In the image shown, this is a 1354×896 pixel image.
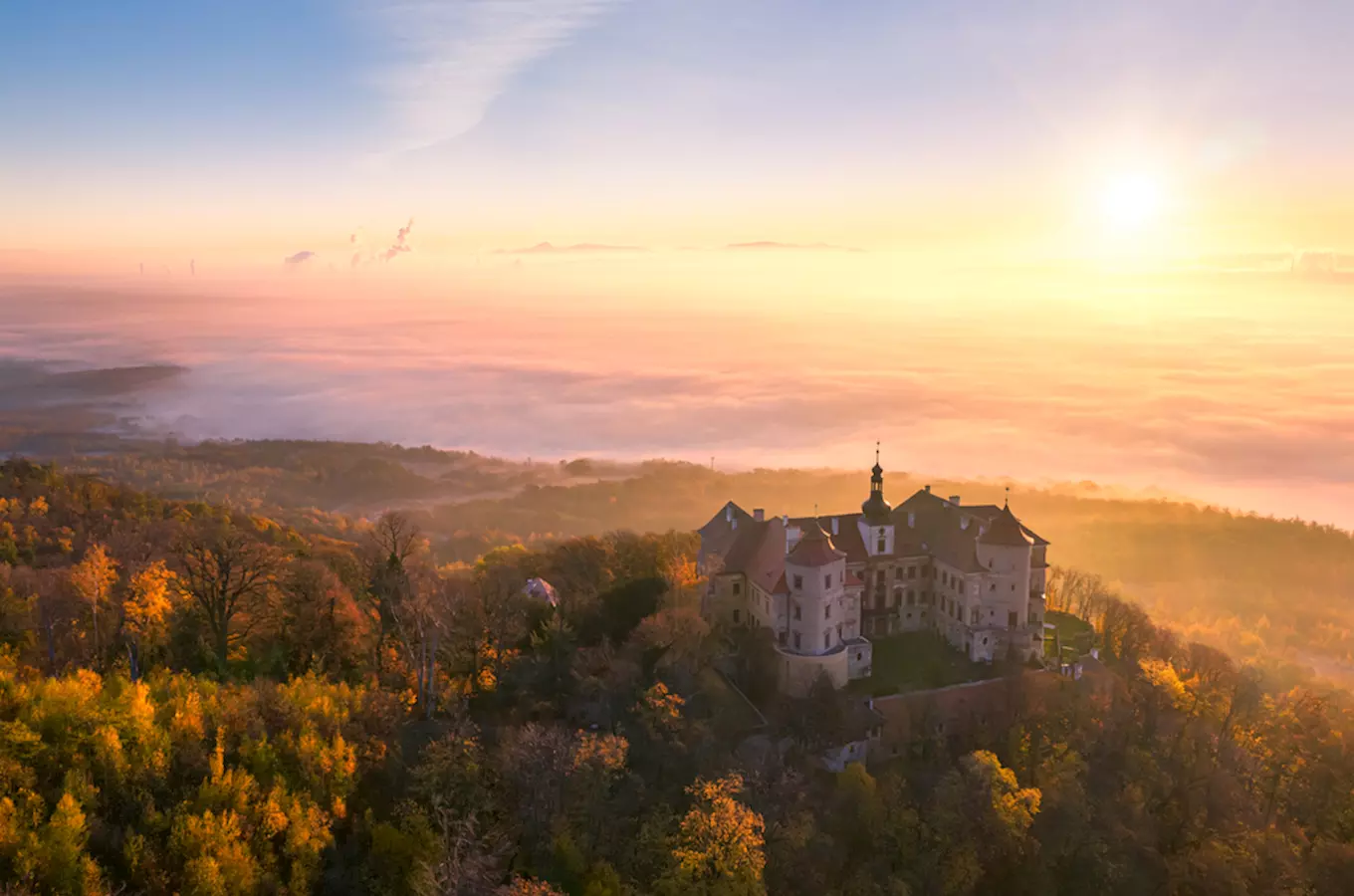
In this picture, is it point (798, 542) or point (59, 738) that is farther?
point (798, 542)

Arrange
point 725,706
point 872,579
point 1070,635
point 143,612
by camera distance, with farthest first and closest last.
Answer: point 1070,635
point 872,579
point 725,706
point 143,612

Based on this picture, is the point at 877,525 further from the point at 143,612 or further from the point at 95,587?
the point at 95,587

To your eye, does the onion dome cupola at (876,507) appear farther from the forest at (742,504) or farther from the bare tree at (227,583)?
the forest at (742,504)

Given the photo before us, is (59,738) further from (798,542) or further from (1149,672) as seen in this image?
(1149,672)

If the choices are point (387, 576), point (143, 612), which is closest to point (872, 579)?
point (387, 576)

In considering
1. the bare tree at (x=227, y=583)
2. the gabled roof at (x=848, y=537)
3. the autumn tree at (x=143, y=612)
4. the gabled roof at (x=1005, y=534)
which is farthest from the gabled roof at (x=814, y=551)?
the autumn tree at (x=143, y=612)

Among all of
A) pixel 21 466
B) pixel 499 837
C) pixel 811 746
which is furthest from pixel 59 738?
pixel 21 466
